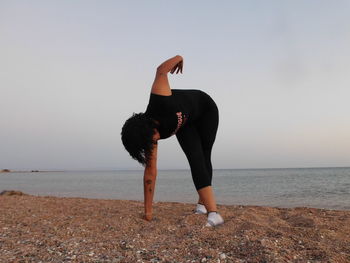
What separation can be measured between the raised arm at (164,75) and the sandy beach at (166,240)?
1668mm

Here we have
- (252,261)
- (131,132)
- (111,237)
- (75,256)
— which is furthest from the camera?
(131,132)

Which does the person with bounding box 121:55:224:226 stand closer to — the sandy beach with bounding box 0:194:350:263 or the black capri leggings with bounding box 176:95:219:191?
the black capri leggings with bounding box 176:95:219:191

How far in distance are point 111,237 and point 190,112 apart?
5.78ft

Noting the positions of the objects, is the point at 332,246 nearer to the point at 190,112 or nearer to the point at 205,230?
the point at 205,230

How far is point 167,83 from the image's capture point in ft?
12.6

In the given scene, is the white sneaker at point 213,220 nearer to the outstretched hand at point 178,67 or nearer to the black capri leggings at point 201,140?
the black capri leggings at point 201,140

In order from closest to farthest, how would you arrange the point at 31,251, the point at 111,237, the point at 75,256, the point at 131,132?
1. the point at 75,256
2. the point at 31,251
3. the point at 111,237
4. the point at 131,132

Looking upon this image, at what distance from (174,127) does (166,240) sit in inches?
52.0

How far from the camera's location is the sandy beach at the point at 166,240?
2.60m

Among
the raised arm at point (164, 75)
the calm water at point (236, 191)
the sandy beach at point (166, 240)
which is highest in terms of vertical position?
the raised arm at point (164, 75)

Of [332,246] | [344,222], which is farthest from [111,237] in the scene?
[344,222]

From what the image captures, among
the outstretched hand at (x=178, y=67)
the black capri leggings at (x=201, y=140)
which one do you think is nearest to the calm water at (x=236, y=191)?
the black capri leggings at (x=201, y=140)

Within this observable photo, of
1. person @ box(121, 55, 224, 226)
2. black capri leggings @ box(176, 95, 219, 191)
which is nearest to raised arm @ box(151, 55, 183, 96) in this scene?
person @ box(121, 55, 224, 226)

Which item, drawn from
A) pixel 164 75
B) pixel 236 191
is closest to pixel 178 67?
pixel 164 75
